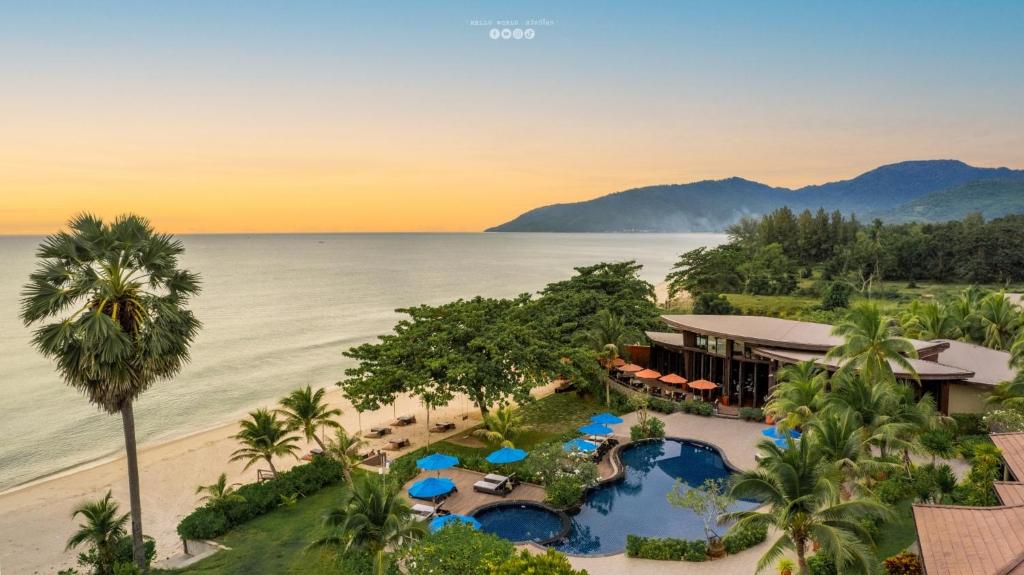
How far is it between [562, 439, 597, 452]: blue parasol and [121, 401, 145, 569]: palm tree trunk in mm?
13301

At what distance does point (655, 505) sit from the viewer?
19141 millimetres

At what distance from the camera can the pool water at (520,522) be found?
17.4m

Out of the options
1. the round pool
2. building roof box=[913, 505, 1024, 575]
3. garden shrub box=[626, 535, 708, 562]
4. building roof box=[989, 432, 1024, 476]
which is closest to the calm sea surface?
the round pool

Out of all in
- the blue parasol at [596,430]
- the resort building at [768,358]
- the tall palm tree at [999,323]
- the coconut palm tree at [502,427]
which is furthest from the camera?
the tall palm tree at [999,323]

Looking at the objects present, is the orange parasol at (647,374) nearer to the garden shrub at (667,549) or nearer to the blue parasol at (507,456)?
the blue parasol at (507,456)

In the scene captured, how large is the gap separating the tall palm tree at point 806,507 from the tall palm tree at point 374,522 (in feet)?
23.0

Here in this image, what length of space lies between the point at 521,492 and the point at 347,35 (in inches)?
1105

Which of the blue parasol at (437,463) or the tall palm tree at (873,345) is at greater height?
the tall palm tree at (873,345)

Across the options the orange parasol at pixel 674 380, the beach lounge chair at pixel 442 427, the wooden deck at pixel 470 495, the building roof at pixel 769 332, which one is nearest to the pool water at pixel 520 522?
the wooden deck at pixel 470 495

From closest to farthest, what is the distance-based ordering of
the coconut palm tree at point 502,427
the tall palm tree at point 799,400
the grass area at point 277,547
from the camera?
the grass area at point 277,547 < the tall palm tree at point 799,400 < the coconut palm tree at point 502,427

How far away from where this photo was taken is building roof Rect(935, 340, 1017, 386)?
23536 mm

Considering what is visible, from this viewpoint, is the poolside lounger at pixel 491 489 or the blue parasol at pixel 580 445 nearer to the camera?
the poolside lounger at pixel 491 489

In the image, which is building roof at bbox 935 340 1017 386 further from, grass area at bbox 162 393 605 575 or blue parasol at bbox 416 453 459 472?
blue parasol at bbox 416 453 459 472

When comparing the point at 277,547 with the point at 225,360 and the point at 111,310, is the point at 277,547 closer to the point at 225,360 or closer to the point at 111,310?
the point at 111,310
